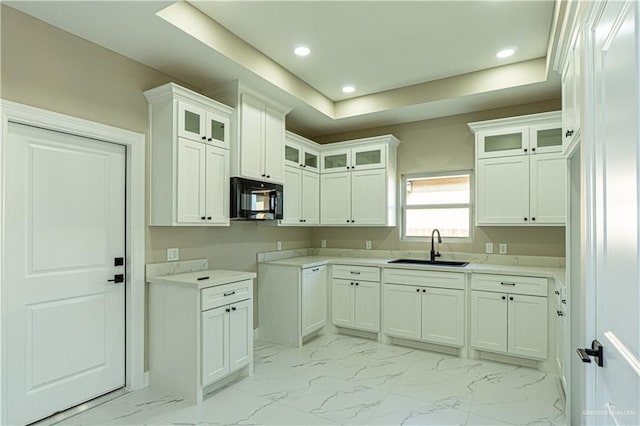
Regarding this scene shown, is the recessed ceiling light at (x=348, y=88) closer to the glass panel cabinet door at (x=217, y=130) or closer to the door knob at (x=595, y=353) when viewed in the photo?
the glass panel cabinet door at (x=217, y=130)

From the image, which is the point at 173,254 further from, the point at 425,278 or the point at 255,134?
the point at 425,278

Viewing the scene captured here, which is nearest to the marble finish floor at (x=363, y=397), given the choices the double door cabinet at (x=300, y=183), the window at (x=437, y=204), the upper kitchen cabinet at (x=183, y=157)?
the upper kitchen cabinet at (x=183, y=157)

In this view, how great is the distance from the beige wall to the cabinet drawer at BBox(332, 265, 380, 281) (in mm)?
691

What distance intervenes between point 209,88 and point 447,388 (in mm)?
3542

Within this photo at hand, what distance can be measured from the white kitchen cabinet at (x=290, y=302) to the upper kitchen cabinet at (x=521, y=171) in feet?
6.70

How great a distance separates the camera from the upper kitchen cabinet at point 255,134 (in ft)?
10.9

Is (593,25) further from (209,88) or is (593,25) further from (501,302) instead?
(209,88)

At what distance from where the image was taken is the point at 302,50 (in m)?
3.18

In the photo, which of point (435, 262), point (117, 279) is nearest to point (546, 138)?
point (435, 262)

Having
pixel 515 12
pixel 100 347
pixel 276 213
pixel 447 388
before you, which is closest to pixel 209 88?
pixel 276 213

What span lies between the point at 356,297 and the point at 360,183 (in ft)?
4.80

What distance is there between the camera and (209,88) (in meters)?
3.45

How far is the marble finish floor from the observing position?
2400 millimetres

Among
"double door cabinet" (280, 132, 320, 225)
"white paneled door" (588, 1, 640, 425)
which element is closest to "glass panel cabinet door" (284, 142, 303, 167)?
"double door cabinet" (280, 132, 320, 225)
